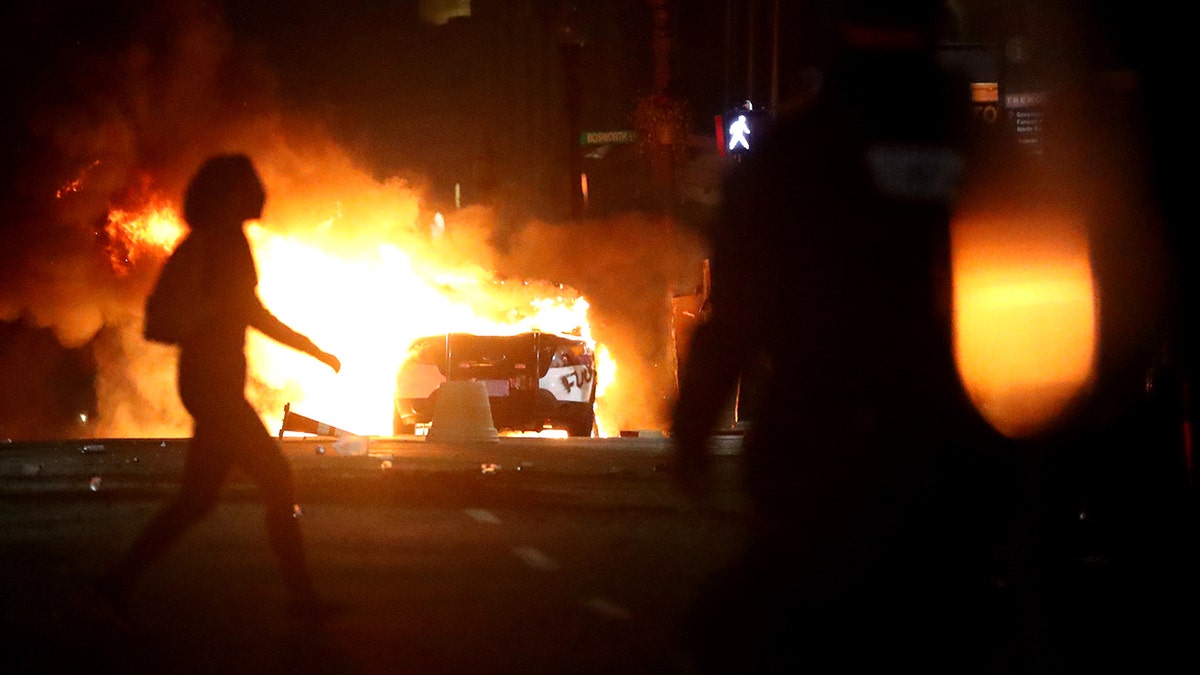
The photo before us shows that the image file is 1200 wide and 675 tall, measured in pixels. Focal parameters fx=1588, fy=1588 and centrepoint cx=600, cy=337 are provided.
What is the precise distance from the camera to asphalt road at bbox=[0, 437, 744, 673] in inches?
240

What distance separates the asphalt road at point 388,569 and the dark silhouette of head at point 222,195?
5.47ft

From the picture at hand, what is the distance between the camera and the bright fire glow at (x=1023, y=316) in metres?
3.33

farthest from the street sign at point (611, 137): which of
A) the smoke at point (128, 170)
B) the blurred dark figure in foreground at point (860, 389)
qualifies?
the blurred dark figure in foreground at point (860, 389)

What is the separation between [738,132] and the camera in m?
22.9

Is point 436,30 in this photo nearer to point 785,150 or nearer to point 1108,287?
point 1108,287

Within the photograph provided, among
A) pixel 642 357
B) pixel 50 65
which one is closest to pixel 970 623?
pixel 50 65

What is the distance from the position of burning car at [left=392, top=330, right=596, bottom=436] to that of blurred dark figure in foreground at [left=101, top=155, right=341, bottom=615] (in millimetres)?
13471

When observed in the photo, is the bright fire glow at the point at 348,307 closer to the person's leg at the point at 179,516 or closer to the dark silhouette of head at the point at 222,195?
the dark silhouette of head at the point at 222,195

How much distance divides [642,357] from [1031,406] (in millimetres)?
33916

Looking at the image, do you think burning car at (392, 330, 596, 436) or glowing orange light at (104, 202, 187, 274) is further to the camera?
glowing orange light at (104, 202, 187, 274)

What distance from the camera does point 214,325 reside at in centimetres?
636

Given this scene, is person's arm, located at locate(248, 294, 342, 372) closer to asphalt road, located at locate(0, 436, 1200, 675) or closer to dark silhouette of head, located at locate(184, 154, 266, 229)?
dark silhouette of head, located at locate(184, 154, 266, 229)

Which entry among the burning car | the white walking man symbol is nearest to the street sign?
the white walking man symbol

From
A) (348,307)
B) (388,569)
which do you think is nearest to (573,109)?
(348,307)
